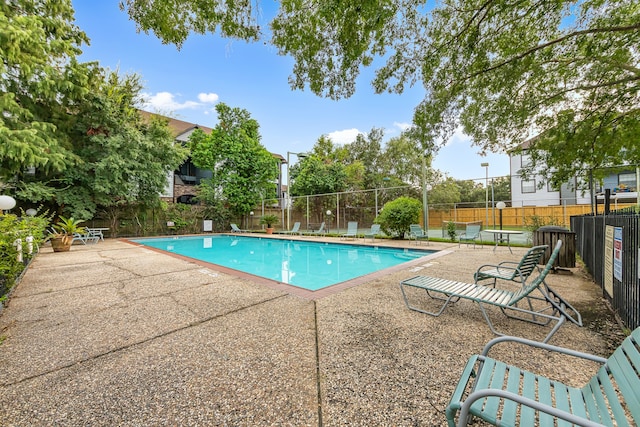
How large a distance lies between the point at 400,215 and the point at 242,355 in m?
9.25

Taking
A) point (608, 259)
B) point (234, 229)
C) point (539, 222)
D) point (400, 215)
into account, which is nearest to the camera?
point (608, 259)

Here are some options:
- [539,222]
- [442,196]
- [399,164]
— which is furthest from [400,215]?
[399,164]

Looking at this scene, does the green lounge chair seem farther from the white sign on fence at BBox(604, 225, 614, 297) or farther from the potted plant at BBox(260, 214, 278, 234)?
the white sign on fence at BBox(604, 225, 614, 297)

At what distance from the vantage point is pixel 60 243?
29.3 ft

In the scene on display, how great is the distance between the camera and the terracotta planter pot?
29.2ft

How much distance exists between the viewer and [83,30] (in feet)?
34.9

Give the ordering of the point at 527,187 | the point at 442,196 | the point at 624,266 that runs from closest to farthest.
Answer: the point at 624,266, the point at 442,196, the point at 527,187

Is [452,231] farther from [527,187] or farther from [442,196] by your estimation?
[527,187]

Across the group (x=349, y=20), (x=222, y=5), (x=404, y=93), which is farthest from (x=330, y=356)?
(x=404, y=93)

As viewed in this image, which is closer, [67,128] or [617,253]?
[617,253]

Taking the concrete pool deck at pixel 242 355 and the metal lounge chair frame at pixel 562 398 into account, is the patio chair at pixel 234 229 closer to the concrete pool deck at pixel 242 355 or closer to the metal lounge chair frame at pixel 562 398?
the concrete pool deck at pixel 242 355

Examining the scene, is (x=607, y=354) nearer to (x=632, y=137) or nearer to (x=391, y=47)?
(x=391, y=47)

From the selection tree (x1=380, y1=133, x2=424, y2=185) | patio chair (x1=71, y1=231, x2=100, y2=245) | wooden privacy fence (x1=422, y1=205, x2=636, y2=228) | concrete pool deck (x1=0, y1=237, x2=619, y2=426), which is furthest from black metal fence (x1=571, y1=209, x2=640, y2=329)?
tree (x1=380, y1=133, x2=424, y2=185)

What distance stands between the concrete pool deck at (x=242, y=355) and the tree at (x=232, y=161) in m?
14.5
